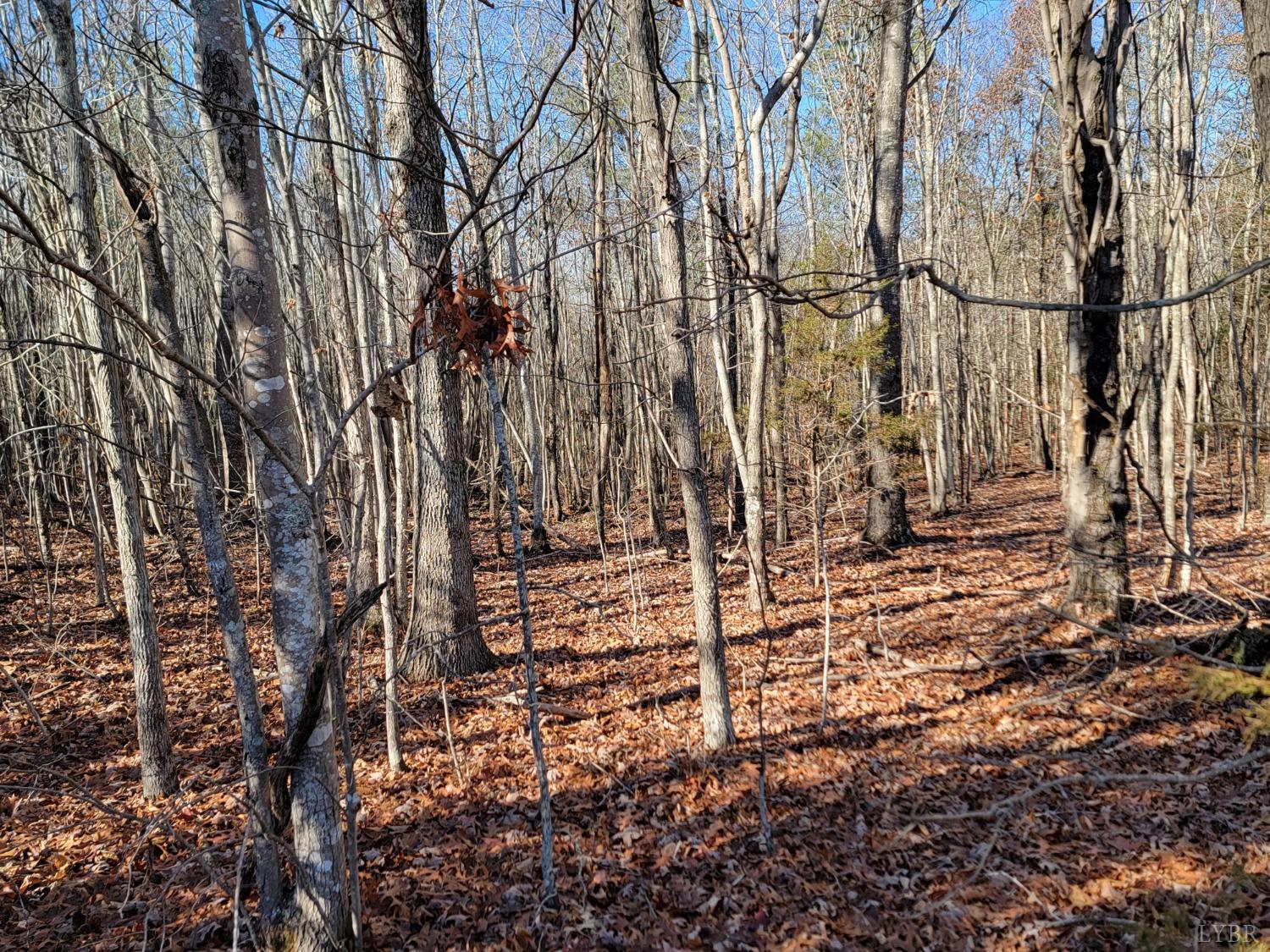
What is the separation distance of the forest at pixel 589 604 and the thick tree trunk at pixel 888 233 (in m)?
0.07

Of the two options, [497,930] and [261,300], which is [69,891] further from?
[261,300]

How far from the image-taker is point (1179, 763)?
4750 mm

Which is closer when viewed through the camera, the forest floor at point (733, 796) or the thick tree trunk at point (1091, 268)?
the forest floor at point (733, 796)

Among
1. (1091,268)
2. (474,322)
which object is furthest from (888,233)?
(474,322)

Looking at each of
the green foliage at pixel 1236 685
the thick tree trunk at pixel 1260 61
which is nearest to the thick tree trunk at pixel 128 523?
the green foliage at pixel 1236 685

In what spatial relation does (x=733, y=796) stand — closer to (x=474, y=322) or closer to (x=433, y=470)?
(x=474, y=322)

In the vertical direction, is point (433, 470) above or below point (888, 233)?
below

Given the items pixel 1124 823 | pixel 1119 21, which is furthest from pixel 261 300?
pixel 1119 21

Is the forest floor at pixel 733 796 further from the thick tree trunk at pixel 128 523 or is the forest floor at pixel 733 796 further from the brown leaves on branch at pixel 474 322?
the brown leaves on branch at pixel 474 322

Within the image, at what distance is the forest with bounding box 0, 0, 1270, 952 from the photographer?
109 inches

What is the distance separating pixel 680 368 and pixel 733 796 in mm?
2927

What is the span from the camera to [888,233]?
10.2m

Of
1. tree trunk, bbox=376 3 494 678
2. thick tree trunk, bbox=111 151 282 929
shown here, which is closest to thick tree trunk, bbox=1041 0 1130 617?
tree trunk, bbox=376 3 494 678

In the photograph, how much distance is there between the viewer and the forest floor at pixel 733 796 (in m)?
3.61
